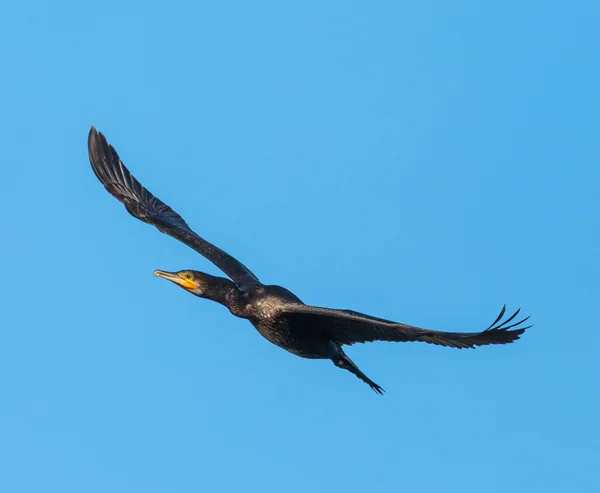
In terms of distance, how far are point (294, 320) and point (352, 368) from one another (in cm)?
164

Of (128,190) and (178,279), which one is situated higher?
(128,190)

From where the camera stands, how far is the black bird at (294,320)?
13.9 m

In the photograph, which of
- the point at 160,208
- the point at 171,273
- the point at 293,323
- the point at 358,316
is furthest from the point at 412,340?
the point at 160,208

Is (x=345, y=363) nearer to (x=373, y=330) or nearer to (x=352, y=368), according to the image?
(x=352, y=368)

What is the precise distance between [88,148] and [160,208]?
5.53 ft

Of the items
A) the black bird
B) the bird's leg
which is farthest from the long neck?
the bird's leg

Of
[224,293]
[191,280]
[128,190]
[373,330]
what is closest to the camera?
[373,330]

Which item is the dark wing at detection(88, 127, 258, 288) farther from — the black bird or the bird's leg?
the bird's leg

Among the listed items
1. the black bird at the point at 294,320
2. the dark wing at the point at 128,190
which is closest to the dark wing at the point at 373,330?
the black bird at the point at 294,320

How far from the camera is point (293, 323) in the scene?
16312 mm

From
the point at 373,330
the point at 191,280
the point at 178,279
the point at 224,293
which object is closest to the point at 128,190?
the point at 178,279

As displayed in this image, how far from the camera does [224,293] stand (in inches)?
658

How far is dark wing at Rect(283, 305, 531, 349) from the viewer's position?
13406mm

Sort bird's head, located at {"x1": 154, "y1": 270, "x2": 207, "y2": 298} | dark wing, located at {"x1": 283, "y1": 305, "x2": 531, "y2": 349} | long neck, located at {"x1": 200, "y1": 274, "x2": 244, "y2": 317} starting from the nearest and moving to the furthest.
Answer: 1. dark wing, located at {"x1": 283, "y1": 305, "x2": 531, "y2": 349}
2. long neck, located at {"x1": 200, "y1": 274, "x2": 244, "y2": 317}
3. bird's head, located at {"x1": 154, "y1": 270, "x2": 207, "y2": 298}
